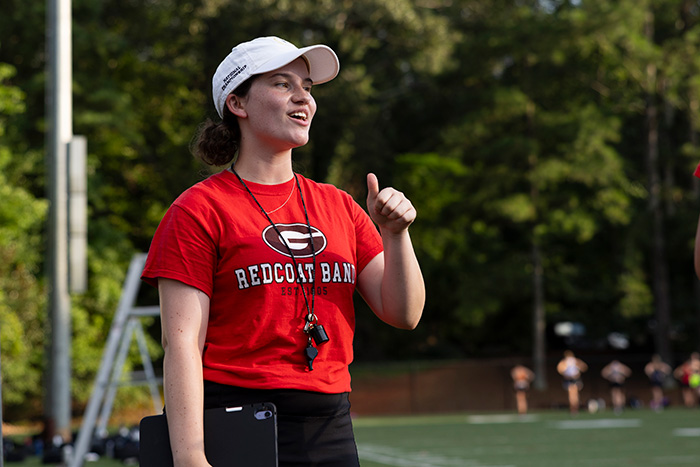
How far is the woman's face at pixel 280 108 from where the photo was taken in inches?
114

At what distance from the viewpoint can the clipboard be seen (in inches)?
104

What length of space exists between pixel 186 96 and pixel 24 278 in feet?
30.7

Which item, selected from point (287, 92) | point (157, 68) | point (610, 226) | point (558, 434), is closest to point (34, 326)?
point (157, 68)

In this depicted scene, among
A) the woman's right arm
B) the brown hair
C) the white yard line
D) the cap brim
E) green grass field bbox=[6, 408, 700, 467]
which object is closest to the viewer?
the woman's right arm

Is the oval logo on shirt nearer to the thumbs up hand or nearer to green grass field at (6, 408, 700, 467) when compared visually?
the thumbs up hand

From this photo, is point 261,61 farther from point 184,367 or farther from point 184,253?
point 184,367

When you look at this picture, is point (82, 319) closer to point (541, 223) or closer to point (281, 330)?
point (541, 223)

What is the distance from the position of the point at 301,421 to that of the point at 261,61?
0.97 meters

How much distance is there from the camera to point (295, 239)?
2.82 m

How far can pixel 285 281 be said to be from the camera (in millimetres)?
2752

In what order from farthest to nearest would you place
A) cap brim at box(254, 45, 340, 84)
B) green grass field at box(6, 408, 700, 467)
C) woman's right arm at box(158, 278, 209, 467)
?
1. green grass field at box(6, 408, 700, 467)
2. cap brim at box(254, 45, 340, 84)
3. woman's right arm at box(158, 278, 209, 467)

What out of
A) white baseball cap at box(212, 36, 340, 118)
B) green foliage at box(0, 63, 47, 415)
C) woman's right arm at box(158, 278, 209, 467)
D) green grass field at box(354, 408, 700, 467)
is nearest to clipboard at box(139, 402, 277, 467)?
woman's right arm at box(158, 278, 209, 467)

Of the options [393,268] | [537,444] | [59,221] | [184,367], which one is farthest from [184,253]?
[537,444]

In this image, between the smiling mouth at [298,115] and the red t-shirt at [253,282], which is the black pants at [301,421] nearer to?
the red t-shirt at [253,282]
